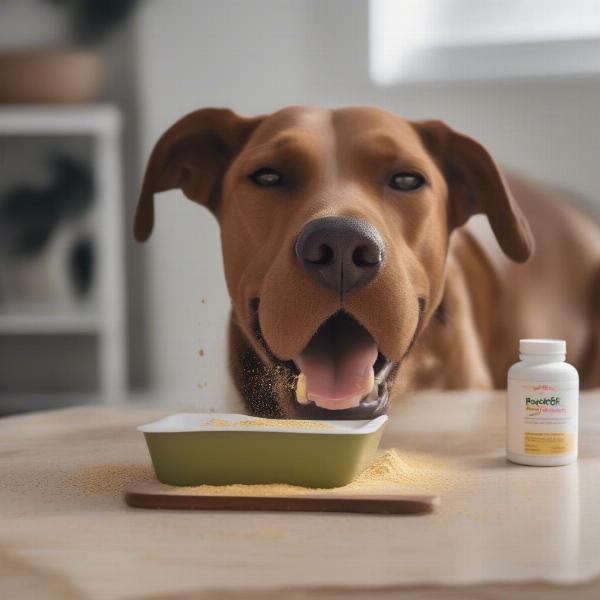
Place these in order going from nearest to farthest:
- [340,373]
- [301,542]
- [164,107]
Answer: [301,542], [340,373], [164,107]

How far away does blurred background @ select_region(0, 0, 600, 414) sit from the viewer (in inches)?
84.2

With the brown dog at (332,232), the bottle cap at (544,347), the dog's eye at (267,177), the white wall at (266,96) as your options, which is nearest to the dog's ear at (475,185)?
the brown dog at (332,232)

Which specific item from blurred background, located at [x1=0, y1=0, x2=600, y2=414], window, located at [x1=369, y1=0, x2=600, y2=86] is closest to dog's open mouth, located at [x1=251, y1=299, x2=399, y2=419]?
blurred background, located at [x1=0, y1=0, x2=600, y2=414]

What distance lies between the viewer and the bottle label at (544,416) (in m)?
0.83

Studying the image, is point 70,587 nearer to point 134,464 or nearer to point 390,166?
point 134,464

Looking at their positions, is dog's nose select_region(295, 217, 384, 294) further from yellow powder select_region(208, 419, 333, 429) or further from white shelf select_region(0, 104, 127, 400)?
white shelf select_region(0, 104, 127, 400)

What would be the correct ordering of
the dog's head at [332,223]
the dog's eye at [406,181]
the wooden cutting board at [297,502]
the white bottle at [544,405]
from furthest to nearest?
the dog's eye at [406,181] < the dog's head at [332,223] < the white bottle at [544,405] < the wooden cutting board at [297,502]

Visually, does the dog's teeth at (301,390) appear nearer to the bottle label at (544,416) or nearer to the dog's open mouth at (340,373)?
the dog's open mouth at (340,373)

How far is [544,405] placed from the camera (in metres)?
0.83

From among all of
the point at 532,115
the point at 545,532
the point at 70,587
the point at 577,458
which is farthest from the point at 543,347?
the point at 532,115

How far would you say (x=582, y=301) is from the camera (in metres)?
1.65

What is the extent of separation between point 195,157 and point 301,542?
666mm

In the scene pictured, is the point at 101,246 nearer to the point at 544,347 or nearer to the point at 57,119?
the point at 57,119

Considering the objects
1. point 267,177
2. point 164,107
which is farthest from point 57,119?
point 267,177
